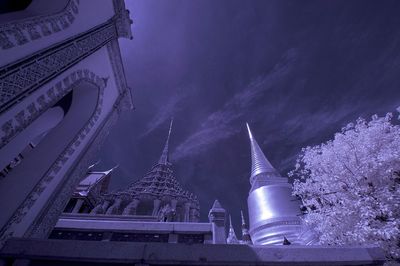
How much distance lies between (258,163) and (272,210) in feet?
30.3

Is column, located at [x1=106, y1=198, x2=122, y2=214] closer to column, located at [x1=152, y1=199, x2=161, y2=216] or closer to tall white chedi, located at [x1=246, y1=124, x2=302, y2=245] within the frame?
column, located at [x1=152, y1=199, x2=161, y2=216]

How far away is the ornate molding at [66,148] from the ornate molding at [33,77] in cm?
22

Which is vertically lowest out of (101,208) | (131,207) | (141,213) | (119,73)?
(101,208)

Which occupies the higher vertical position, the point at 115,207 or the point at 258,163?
the point at 258,163

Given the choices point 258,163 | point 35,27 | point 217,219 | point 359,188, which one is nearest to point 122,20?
point 35,27

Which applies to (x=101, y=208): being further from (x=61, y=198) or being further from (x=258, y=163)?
(x=258, y=163)

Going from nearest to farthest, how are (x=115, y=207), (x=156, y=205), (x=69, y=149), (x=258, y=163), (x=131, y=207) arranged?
1. (x=69, y=149)
2. (x=131, y=207)
3. (x=115, y=207)
4. (x=156, y=205)
5. (x=258, y=163)

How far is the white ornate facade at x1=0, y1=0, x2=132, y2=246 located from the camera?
4605 millimetres

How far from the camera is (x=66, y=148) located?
6930 mm

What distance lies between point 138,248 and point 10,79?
191 inches

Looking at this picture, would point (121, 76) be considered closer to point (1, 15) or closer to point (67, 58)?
point (67, 58)

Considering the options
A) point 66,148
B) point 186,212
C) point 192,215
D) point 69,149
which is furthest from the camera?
point 192,215

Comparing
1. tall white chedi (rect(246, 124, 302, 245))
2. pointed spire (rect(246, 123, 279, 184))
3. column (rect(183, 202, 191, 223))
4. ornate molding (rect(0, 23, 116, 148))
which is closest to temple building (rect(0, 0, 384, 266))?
ornate molding (rect(0, 23, 116, 148))

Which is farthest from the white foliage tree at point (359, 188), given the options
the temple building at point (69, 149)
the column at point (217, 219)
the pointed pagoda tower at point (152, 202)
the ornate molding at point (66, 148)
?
the pointed pagoda tower at point (152, 202)
